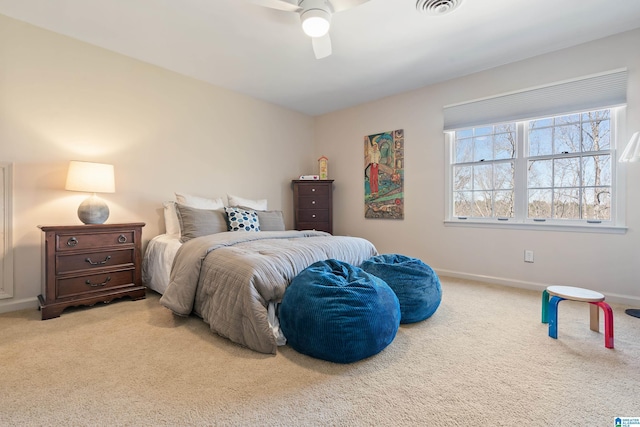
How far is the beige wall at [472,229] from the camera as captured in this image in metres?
2.77

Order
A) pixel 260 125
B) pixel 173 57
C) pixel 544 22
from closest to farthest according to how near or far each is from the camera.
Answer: pixel 544 22, pixel 173 57, pixel 260 125

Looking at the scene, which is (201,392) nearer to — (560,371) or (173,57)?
(560,371)

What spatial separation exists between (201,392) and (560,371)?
188 cm

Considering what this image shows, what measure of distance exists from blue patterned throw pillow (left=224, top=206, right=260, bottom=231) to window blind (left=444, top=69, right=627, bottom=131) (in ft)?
8.67

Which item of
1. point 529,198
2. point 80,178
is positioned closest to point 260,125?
point 80,178

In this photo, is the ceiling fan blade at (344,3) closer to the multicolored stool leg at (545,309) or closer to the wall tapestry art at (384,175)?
the wall tapestry art at (384,175)

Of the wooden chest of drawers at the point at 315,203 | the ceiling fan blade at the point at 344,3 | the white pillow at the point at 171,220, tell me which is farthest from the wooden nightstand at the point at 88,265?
the ceiling fan blade at the point at 344,3

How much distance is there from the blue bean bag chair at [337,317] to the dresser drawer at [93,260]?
185cm

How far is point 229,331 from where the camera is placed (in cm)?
194

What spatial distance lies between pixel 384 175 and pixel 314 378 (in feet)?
10.8

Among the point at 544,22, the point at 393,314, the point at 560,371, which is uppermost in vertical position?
the point at 544,22

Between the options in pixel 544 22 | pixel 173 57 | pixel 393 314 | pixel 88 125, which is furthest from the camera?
pixel 173 57

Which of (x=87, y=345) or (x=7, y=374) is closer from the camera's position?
(x=7, y=374)

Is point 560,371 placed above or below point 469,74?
below
